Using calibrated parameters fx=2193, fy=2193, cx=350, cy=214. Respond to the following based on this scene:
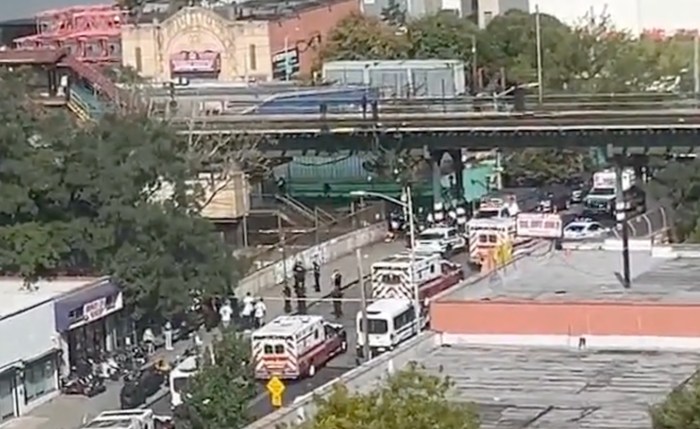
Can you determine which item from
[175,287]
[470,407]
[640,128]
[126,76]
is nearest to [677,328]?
[470,407]

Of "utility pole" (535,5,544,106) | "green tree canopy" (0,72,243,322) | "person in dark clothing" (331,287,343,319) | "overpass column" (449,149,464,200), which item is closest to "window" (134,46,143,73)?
"utility pole" (535,5,544,106)

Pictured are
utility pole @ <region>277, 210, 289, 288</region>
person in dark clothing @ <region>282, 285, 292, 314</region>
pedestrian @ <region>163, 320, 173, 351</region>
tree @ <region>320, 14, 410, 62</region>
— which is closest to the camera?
pedestrian @ <region>163, 320, 173, 351</region>

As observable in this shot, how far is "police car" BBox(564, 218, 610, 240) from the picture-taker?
130 feet

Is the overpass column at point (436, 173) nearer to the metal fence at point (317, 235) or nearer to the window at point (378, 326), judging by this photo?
the metal fence at point (317, 235)

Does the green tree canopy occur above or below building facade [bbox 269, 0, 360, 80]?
below

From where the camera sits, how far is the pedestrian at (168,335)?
3359 centimetres

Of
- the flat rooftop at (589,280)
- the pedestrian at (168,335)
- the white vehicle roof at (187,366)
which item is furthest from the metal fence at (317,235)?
the flat rooftop at (589,280)

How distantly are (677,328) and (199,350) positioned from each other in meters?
8.34

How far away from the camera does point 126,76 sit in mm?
53562

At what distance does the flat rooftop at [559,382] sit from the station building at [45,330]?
7.49 meters

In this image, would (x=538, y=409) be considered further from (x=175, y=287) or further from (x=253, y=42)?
(x=253, y=42)

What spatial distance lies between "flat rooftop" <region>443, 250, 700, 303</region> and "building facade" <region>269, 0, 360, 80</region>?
30820mm

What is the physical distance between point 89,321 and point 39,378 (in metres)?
1.68

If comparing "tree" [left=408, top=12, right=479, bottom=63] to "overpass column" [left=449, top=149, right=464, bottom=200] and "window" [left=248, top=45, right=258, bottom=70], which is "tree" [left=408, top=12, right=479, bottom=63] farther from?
"overpass column" [left=449, top=149, right=464, bottom=200]
